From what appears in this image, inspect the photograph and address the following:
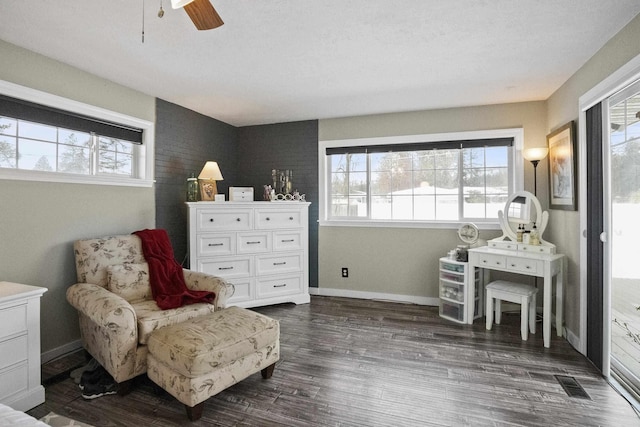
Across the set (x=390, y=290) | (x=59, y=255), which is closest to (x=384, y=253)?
(x=390, y=290)

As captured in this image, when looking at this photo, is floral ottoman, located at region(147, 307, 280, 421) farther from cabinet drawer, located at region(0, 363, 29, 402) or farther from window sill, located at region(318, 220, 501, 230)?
window sill, located at region(318, 220, 501, 230)

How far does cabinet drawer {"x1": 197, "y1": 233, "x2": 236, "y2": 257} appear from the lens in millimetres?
3764

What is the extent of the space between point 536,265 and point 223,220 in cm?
316

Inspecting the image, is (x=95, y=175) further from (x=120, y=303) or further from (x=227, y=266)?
(x=227, y=266)

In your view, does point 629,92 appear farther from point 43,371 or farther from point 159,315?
point 43,371

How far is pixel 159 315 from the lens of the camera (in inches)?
96.6

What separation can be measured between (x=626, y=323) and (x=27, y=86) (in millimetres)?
4635

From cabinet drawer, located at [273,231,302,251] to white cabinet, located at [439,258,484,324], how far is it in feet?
5.64

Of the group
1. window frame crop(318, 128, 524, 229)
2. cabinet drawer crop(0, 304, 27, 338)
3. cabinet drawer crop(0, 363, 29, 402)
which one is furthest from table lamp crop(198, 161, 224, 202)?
cabinet drawer crop(0, 363, 29, 402)

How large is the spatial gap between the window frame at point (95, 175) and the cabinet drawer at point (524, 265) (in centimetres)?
371

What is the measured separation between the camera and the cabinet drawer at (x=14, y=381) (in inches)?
77.1

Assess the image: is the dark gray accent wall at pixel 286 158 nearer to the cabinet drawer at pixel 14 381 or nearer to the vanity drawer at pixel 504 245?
the vanity drawer at pixel 504 245

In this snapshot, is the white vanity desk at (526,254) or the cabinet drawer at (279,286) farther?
the cabinet drawer at (279,286)

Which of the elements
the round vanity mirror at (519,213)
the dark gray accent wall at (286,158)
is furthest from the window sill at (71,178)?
the round vanity mirror at (519,213)
